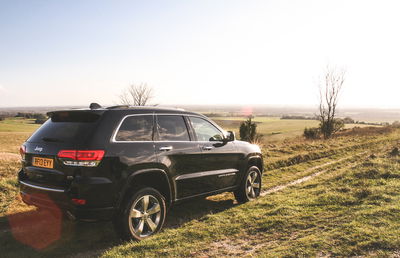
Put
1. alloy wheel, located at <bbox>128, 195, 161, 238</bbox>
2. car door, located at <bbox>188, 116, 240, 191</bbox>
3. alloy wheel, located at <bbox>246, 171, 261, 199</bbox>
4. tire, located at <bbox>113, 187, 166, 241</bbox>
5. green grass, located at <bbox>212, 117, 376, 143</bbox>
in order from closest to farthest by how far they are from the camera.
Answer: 1. tire, located at <bbox>113, 187, 166, 241</bbox>
2. alloy wheel, located at <bbox>128, 195, 161, 238</bbox>
3. car door, located at <bbox>188, 116, 240, 191</bbox>
4. alloy wheel, located at <bbox>246, 171, 261, 199</bbox>
5. green grass, located at <bbox>212, 117, 376, 143</bbox>

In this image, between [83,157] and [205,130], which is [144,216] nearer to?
[83,157]

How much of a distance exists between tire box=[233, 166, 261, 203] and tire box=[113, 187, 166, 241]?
2.25 m

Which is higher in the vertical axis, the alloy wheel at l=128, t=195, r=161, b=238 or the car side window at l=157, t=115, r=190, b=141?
the car side window at l=157, t=115, r=190, b=141

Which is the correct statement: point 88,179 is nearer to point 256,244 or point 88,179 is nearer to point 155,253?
point 155,253

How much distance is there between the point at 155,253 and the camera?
4000mm

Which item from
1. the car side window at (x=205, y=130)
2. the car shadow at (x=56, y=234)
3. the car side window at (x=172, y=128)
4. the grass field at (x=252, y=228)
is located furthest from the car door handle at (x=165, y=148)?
the grass field at (x=252, y=228)

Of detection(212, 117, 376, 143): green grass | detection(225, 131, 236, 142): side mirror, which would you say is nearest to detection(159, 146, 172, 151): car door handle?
detection(225, 131, 236, 142): side mirror

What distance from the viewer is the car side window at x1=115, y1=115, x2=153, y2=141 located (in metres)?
4.35

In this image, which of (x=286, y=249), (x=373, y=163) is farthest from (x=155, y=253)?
(x=373, y=163)

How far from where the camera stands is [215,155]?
5758 mm

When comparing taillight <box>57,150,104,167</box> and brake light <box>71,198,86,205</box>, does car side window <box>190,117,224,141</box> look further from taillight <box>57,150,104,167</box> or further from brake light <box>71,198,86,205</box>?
brake light <box>71,198,86,205</box>

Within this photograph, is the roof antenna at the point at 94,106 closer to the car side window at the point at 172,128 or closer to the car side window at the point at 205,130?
the car side window at the point at 172,128

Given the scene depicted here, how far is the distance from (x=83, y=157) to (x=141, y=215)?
121cm

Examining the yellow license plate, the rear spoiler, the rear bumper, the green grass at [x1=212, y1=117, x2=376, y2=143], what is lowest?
the green grass at [x1=212, y1=117, x2=376, y2=143]
